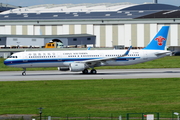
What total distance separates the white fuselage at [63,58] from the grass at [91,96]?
9.99 m

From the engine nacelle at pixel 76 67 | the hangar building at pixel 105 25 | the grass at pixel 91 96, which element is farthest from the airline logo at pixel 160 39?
the hangar building at pixel 105 25

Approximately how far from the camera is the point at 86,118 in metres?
25.5

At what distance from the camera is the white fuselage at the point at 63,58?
185 feet

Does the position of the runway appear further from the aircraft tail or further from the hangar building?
the hangar building

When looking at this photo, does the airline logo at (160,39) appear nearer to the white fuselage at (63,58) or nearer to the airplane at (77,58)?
the airplane at (77,58)

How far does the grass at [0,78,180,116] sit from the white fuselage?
9992 mm

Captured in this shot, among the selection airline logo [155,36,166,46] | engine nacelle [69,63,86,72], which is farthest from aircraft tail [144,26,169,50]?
engine nacelle [69,63,86,72]

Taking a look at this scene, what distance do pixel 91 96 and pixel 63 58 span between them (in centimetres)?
2117

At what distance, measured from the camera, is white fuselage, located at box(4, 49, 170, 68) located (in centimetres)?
5641

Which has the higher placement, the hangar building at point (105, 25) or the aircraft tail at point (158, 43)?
the hangar building at point (105, 25)

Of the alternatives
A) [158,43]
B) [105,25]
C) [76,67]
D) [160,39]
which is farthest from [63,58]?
[105,25]

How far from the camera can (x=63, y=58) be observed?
56.6 metres

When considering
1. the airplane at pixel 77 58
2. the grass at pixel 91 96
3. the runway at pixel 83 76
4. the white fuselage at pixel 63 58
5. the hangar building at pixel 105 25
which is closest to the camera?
the grass at pixel 91 96

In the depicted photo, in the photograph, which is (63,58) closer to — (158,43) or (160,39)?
(158,43)
